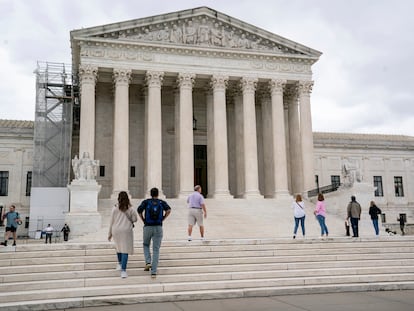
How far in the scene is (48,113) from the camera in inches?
1471

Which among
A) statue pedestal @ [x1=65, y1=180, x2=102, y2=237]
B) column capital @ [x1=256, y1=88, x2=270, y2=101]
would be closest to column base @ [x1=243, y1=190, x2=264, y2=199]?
column capital @ [x1=256, y1=88, x2=270, y2=101]

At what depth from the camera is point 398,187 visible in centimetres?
5225

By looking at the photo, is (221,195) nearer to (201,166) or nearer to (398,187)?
(201,166)

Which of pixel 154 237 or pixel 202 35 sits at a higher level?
pixel 202 35

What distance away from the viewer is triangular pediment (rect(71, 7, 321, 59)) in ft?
115

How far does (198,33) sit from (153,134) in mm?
9391

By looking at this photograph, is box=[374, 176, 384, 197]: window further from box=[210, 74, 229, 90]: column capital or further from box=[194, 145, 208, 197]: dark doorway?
box=[210, 74, 229, 90]: column capital

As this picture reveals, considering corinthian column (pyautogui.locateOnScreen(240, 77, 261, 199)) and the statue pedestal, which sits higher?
corinthian column (pyautogui.locateOnScreen(240, 77, 261, 199))

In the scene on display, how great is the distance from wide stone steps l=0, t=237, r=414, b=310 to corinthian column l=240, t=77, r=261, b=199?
19764 mm

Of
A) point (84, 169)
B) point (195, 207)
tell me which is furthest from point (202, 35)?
point (195, 207)

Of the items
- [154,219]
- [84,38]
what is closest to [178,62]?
[84,38]

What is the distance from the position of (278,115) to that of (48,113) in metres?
19.2

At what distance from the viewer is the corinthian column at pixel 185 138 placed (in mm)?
34859

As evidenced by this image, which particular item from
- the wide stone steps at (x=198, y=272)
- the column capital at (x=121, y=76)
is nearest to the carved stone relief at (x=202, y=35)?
the column capital at (x=121, y=76)
